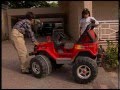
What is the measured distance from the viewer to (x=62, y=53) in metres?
7.76

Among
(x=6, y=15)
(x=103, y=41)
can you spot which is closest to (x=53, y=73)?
(x=103, y=41)

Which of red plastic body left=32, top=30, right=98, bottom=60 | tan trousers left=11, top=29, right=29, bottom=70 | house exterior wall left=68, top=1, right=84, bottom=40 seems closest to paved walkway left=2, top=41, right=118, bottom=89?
tan trousers left=11, top=29, right=29, bottom=70

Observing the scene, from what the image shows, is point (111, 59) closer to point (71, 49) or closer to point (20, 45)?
point (71, 49)

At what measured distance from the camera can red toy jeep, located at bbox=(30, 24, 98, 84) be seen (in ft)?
23.3

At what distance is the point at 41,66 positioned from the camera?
24.7ft

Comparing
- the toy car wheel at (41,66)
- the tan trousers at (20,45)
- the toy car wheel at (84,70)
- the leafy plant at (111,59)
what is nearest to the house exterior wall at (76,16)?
the leafy plant at (111,59)

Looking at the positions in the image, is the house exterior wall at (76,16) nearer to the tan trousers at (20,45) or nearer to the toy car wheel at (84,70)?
the tan trousers at (20,45)

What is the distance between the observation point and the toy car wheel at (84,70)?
23.0ft

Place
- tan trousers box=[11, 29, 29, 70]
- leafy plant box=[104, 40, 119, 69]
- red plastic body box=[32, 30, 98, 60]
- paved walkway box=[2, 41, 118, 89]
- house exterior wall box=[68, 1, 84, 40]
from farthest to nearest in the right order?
house exterior wall box=[68, 1, 84, 40] < leafy plant box=[104, 40, 119, 69] < tan trousers box=[11, 29, 29, 70] < red plastic body box=[32, 30, 98, 60] < paved walkway box=[2, 41, 118, 89]

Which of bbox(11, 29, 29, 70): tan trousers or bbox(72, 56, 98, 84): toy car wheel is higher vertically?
bbox(11, 29, 29, 70): tan trousers

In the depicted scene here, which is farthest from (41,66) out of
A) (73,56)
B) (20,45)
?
(20,45)

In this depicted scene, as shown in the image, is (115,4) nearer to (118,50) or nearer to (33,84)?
(118,50)

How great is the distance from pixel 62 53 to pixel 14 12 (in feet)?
70.8

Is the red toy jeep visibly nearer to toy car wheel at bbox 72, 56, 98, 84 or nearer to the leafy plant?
toy car wheel at bbox 72, 56, 98, 84
